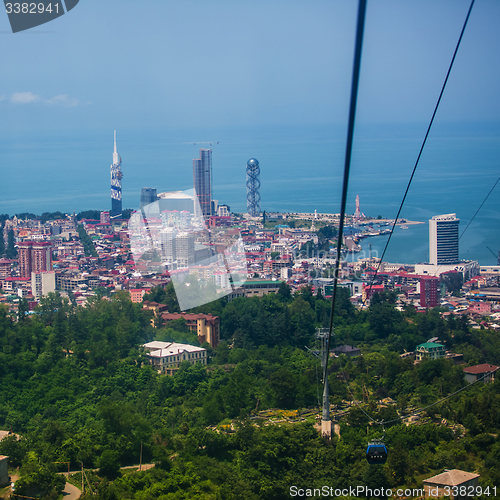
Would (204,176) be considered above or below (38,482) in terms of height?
above

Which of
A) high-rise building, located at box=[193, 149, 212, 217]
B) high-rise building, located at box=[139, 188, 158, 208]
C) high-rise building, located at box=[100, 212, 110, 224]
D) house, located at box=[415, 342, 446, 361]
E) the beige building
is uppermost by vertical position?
high-rise building, located at box=[193, 149, 212, 217]

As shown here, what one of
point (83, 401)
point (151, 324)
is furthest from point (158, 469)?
point (151, 324)

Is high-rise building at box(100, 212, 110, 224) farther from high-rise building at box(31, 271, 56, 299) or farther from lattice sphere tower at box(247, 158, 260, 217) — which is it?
high-rise building at box(31, 271, 56, 299)

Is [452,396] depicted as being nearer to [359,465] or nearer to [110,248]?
[359,465]

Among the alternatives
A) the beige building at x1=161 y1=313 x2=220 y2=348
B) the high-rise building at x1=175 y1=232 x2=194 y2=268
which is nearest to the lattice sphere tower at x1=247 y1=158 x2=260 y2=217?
the high-rise building at x1=175 y1=232 x2=194 y2=268

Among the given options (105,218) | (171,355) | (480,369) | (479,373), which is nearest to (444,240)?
(480,369)

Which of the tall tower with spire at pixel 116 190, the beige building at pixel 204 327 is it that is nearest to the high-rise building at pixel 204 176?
the tall tower with spire at pixel 116 190

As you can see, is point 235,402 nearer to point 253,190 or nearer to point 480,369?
point 480,369
